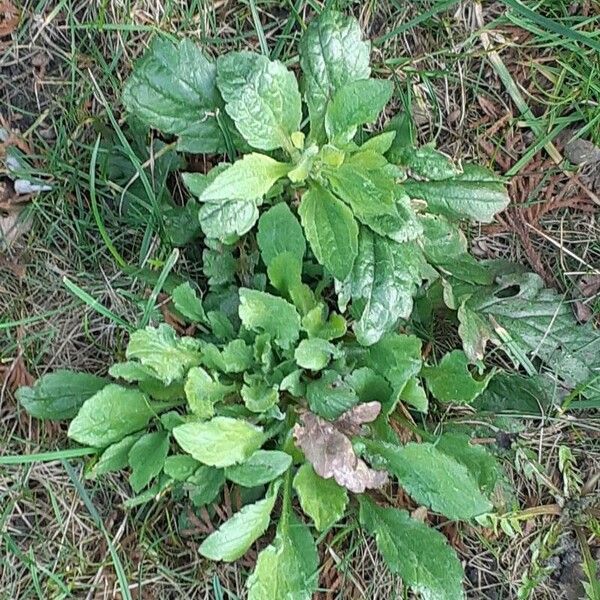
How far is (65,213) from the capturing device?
1.95 m

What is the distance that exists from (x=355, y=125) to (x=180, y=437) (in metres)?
0.69

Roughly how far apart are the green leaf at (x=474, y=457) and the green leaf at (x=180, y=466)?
512 mm

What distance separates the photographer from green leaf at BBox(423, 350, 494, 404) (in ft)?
5.99

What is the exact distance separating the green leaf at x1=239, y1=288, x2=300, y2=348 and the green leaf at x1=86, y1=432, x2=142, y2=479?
343 mm

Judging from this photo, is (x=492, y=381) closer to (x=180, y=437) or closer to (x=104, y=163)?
(x=180, y=437)

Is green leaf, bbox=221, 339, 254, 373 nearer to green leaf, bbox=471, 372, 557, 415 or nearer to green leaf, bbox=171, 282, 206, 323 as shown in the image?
green leaf, bbox=171, 282, 206, 323

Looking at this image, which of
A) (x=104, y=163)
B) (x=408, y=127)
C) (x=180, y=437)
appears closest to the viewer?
(x=180, y=437)

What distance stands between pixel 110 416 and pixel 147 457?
0.11 meters

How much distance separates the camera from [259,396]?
179cm

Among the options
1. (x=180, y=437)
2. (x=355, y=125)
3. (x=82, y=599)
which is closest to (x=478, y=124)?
(x=355, y=125)

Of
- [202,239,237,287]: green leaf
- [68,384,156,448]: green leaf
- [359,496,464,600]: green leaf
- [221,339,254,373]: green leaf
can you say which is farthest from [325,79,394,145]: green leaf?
[359,496,464,600]: green leaf

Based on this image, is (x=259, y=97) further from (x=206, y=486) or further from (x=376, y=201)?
(x=206, y=486)

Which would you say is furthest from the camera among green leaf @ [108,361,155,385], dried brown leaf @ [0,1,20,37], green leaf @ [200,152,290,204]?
dried brown leaf @ [0,1,20,37]

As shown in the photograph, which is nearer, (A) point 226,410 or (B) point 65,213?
(A) point 226,410
